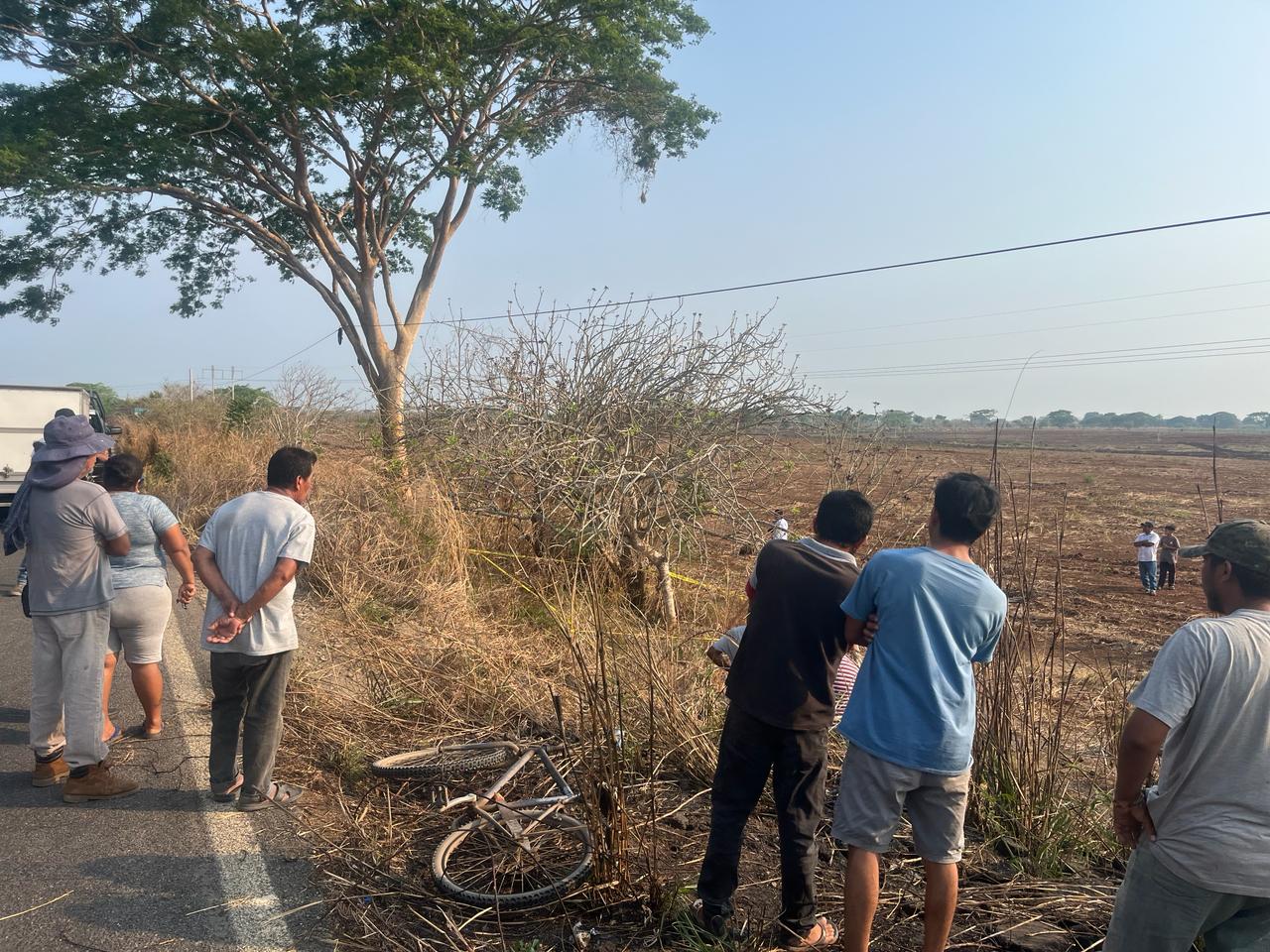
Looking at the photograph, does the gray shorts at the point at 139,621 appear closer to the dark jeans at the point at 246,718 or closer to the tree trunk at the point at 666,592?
the dark jeans at the point at 246,718

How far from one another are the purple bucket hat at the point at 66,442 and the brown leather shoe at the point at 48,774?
1454 mm

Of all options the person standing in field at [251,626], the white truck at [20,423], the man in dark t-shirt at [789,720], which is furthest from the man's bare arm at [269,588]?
the white truck at [20,423]

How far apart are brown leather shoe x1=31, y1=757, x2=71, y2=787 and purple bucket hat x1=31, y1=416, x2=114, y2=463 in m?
1.45

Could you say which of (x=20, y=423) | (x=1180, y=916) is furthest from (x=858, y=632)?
(x=20, y=423)

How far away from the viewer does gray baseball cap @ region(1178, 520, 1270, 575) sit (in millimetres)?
2551

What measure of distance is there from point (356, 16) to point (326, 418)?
6.58m

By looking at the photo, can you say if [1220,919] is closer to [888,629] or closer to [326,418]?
[888,629]

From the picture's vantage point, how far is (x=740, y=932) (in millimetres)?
3213

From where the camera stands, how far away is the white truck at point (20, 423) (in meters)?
11.7

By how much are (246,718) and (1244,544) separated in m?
4.05

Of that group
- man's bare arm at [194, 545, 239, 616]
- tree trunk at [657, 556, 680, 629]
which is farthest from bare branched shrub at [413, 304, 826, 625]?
man's bare arm at [194, 545, 239, 616]

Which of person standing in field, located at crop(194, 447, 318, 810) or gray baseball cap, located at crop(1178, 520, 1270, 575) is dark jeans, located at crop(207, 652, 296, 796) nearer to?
person standing in field, located at crop(194, 447, 318, 810)

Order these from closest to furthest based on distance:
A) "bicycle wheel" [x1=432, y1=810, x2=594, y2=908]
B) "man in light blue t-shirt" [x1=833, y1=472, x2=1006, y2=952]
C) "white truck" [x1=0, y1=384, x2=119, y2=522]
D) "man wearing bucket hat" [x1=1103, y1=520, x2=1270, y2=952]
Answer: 1. "man wearing bucket hat" [x1=1103, y1=520, x2=1270, y2=952]
2. "man in light blue t-shirt" [x1=833, y1=472, x2=1006, y2=952]
3. "bicycle wheel" [x1=432, y1=810, x2=594, y2=908]
4. "white truck" [x1=0, y1=384, x2=119, y2=522]

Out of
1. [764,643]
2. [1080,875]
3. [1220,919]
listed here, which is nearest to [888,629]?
[764,643]
